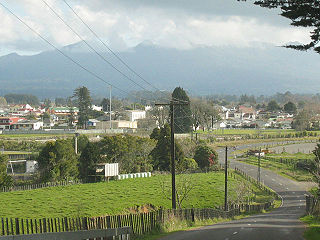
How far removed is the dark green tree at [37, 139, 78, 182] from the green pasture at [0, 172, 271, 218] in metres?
2.95

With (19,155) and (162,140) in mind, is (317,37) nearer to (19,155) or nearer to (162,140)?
(162,140)

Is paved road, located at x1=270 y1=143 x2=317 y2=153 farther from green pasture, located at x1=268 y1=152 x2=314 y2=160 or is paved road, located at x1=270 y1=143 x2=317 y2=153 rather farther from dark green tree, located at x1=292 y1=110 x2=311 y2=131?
dark green tree, located at x1=292 y1=110 x2=311 y2=131

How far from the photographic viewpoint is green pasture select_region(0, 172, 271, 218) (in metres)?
39.6

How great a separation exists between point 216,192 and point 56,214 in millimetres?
22582

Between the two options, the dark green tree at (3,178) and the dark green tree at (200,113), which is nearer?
the dark green tree at (3,178)

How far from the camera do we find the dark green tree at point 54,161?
5525 cm

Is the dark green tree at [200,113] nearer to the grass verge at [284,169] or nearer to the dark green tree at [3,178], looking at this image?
the grass verge at [284,169]

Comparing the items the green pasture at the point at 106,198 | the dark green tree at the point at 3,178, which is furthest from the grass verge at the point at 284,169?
the dark green tree at the point at 3,178

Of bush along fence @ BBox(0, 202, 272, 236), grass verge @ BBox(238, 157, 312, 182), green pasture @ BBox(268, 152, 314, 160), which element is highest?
bush along fence @ BBox(0, 202, 272, 236)

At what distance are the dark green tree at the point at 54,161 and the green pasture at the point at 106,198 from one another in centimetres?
295

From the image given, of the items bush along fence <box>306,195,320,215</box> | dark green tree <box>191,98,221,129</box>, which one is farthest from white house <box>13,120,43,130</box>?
bush along fence <box>306,195,320,215</box>

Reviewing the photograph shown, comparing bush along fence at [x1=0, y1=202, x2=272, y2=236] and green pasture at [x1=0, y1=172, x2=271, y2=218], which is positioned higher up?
bush along fence at [x1=0, y1=202, x2=272, y2=236]

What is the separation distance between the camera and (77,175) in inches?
2340

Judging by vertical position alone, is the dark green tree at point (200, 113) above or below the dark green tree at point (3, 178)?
above
